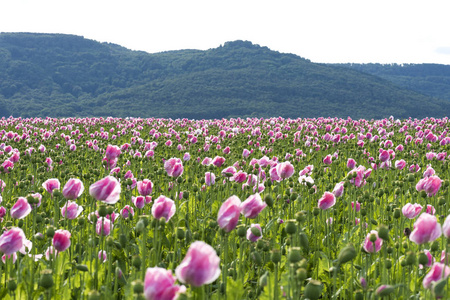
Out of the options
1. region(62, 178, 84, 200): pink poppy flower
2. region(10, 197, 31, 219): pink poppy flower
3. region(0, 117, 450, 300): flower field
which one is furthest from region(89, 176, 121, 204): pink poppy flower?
region(10, 197, 31, 219): pink poppy flower

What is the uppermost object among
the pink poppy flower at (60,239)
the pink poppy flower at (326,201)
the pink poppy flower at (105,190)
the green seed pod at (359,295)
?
the pink poppy flower at (105,190)

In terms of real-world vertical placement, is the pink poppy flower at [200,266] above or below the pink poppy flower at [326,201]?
above

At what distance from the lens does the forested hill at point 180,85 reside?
11206 centimetres

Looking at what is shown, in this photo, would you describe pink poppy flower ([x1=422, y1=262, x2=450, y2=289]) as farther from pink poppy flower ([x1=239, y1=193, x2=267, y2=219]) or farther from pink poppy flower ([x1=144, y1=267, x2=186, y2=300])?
pink poppy flower ([x1=144, y1=267, x2=186, y2=300])

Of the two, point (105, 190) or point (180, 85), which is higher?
point (180, 85)

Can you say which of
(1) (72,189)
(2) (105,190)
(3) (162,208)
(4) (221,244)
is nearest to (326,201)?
(4) (221,244)

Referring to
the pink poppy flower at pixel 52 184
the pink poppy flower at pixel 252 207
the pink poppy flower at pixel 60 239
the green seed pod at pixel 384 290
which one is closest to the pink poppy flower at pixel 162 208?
the pink poppy flower at pixel 252 207

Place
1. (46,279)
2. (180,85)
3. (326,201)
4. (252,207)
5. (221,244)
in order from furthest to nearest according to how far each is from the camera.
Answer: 1. (180,85)
2. (326,201)
3. (221,244)
4. (252,207)
5. (46,279)

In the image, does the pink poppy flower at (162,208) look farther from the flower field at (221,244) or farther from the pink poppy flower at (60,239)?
the pink poppy flower at (60,239)

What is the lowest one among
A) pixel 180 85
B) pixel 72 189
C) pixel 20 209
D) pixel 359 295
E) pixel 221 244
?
pixel 359 295

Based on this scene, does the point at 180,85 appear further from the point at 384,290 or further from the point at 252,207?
the point at 384,290

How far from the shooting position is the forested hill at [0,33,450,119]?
11206cm

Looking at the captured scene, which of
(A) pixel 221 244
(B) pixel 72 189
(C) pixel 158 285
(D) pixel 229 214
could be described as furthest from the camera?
(B) pixel 72 189

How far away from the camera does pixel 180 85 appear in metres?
125
